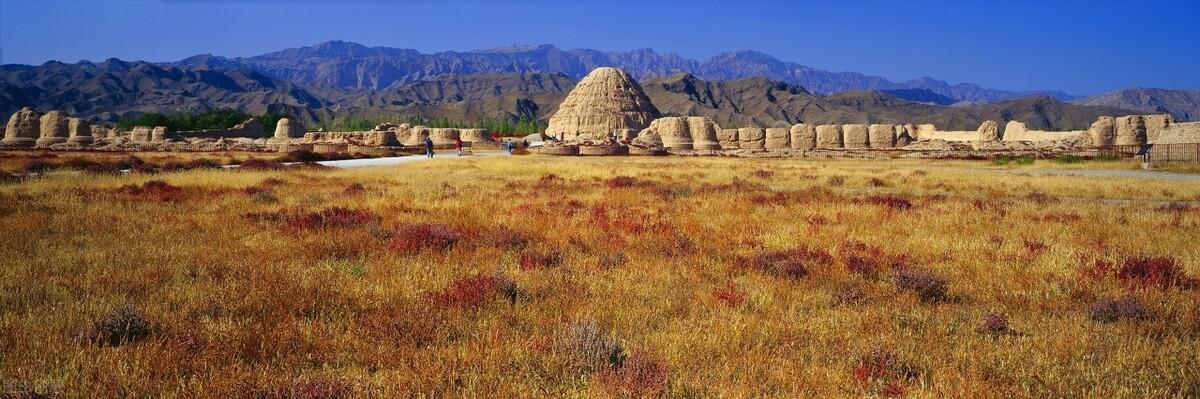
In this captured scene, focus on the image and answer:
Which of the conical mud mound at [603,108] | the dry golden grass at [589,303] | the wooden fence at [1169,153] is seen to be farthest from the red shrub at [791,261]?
the conical mud mound at [603,108]

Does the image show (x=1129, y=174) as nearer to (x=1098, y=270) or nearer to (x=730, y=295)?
(x=1098, y=270)

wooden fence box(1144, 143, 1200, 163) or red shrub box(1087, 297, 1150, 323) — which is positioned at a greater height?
wooden fence box(1144, 143, 1200, 163)


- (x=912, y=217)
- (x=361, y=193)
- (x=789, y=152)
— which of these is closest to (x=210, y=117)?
(x=789, y=152)

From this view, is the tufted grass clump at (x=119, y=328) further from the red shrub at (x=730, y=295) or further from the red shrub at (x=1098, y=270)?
the red shrub at (x=1098, y=270)

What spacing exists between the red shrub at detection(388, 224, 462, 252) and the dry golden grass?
6 centimetres

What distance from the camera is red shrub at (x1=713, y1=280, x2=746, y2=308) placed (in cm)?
586

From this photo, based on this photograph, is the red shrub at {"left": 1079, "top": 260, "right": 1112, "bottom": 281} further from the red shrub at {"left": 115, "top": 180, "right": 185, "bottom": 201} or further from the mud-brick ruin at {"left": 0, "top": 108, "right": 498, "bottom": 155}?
the mud-brick ruin at {"left": 0, "top": 108, "right": 498, "bottom": 155}

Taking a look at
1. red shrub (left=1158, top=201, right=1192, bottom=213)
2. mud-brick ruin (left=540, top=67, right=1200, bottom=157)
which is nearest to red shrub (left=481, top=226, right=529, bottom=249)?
red shrub (left=1158, top=201, right=1192, bottom=213)

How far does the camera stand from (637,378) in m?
3.99

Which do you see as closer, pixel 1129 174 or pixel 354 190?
pixel 354 190

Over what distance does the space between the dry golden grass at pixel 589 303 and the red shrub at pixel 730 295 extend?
0.03m

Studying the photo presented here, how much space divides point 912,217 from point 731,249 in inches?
187

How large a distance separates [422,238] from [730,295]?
168 inches

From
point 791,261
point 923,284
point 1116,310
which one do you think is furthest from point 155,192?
point 1116,310
